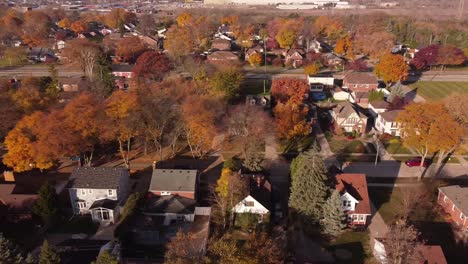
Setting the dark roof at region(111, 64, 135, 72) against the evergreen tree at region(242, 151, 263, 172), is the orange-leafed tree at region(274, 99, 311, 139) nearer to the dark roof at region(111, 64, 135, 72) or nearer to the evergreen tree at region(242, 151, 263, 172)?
the evergreen tree at region(242, 151, 263, 172)

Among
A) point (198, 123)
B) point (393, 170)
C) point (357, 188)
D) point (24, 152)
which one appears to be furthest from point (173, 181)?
point (393, 170)

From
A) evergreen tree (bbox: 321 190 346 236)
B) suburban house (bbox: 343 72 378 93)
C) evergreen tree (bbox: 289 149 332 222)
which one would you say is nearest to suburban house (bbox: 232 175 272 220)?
evergreen tree (bbox: 289 149 332 222)

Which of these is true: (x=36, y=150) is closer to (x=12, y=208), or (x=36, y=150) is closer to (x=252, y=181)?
(x=12, y=208)

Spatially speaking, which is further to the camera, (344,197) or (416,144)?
(416,144)

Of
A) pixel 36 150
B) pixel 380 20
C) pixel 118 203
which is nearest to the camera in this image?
pixel 118 203

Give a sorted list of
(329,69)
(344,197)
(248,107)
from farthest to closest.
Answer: (329,69) → (248,107) → (344,197)

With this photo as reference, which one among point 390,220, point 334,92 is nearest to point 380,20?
point 334,92
